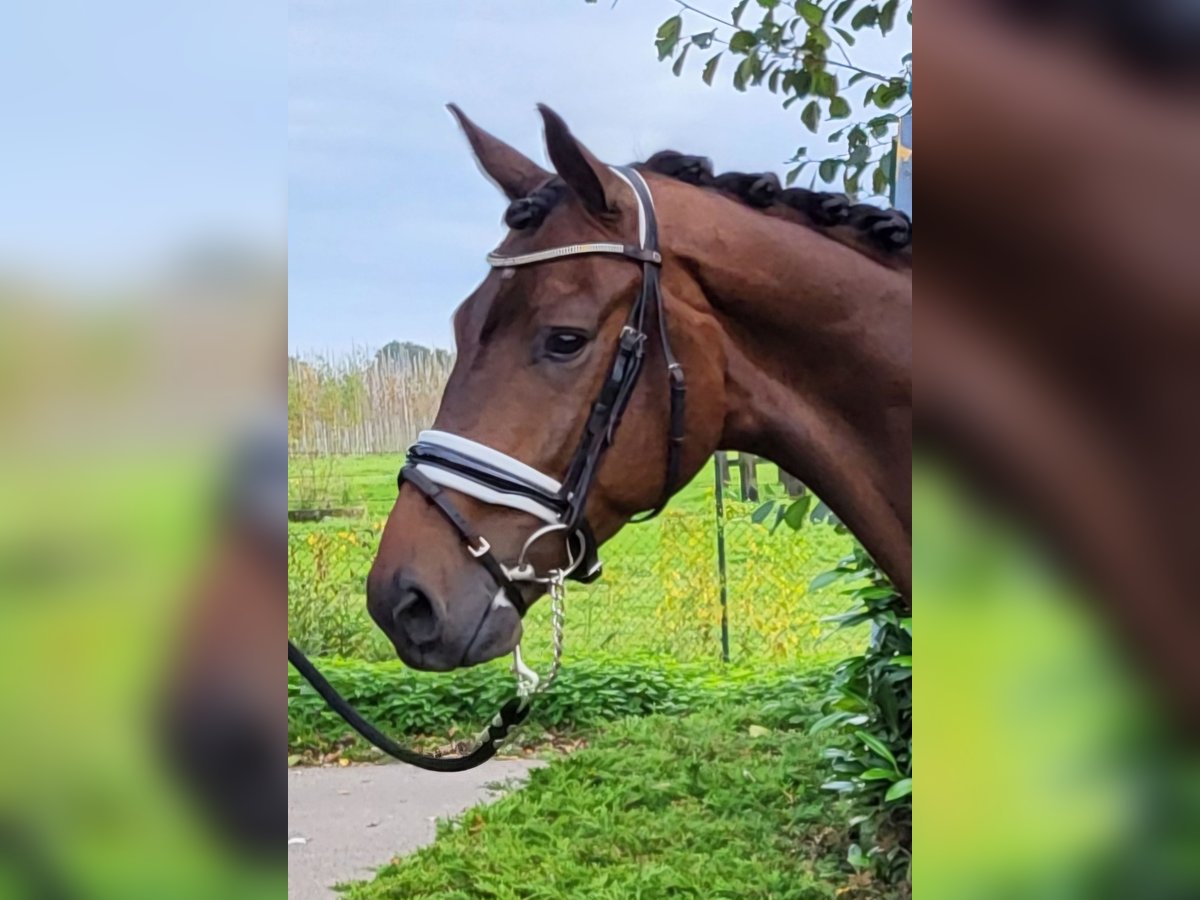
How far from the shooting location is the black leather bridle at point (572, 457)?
50.9 inches

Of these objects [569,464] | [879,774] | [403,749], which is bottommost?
[879,774]

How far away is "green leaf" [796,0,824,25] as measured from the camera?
5.93 feet

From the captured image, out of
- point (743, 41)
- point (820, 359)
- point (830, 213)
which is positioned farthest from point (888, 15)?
point (820, 359)

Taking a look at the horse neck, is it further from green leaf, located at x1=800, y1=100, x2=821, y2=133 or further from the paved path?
the paved path

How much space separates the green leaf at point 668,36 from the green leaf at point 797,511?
3.36 ft

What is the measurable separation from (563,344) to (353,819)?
1590mm

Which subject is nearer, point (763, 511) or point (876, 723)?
point (763, 511)

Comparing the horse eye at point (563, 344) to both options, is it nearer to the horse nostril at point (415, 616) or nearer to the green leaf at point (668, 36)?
the horse nostril at point (415, 616)

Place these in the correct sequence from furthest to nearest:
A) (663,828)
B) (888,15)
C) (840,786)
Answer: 1. (663,828)
2. (840,786)
3. (888,15)

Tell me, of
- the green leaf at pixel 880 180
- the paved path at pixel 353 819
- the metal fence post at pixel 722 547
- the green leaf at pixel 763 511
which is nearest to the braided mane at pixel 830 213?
the green leaf at pixel 880 180

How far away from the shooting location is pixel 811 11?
5.93 ft

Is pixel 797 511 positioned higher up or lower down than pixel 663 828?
Result: higher up

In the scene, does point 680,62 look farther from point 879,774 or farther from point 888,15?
point 879,774

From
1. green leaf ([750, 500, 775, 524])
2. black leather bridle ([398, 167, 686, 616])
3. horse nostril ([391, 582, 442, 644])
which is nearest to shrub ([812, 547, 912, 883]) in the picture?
green leaf ([750, 500, 775, 524])
